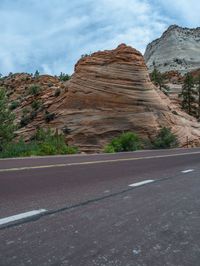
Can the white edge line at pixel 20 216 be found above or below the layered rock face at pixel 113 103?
below

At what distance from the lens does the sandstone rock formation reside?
117ft

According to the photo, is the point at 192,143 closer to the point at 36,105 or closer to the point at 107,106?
the point at 107,106

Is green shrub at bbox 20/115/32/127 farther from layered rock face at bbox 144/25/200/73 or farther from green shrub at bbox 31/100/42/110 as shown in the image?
layered rock face at bbox 144/25/200/73

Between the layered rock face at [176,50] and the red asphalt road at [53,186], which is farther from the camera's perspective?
the layered rock face at [176,50]

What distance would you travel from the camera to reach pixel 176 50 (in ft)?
449

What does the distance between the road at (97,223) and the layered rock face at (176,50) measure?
113 m

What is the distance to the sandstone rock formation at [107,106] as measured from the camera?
1405 inches

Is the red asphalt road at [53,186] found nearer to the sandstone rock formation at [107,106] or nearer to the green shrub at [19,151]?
the green shrub at [19,151]

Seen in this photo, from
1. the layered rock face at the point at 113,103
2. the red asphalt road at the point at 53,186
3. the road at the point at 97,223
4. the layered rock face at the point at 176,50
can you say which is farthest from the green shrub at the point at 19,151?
the layered rock face at the point at 176,50

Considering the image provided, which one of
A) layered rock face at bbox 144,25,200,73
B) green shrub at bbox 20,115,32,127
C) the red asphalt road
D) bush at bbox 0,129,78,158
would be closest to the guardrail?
green shrub at bbox 20,115,32,127

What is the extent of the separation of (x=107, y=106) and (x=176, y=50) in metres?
106

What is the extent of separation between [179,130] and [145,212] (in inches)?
1324

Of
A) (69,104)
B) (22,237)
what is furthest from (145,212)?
(69,104)

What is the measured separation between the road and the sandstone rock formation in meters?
26.2
